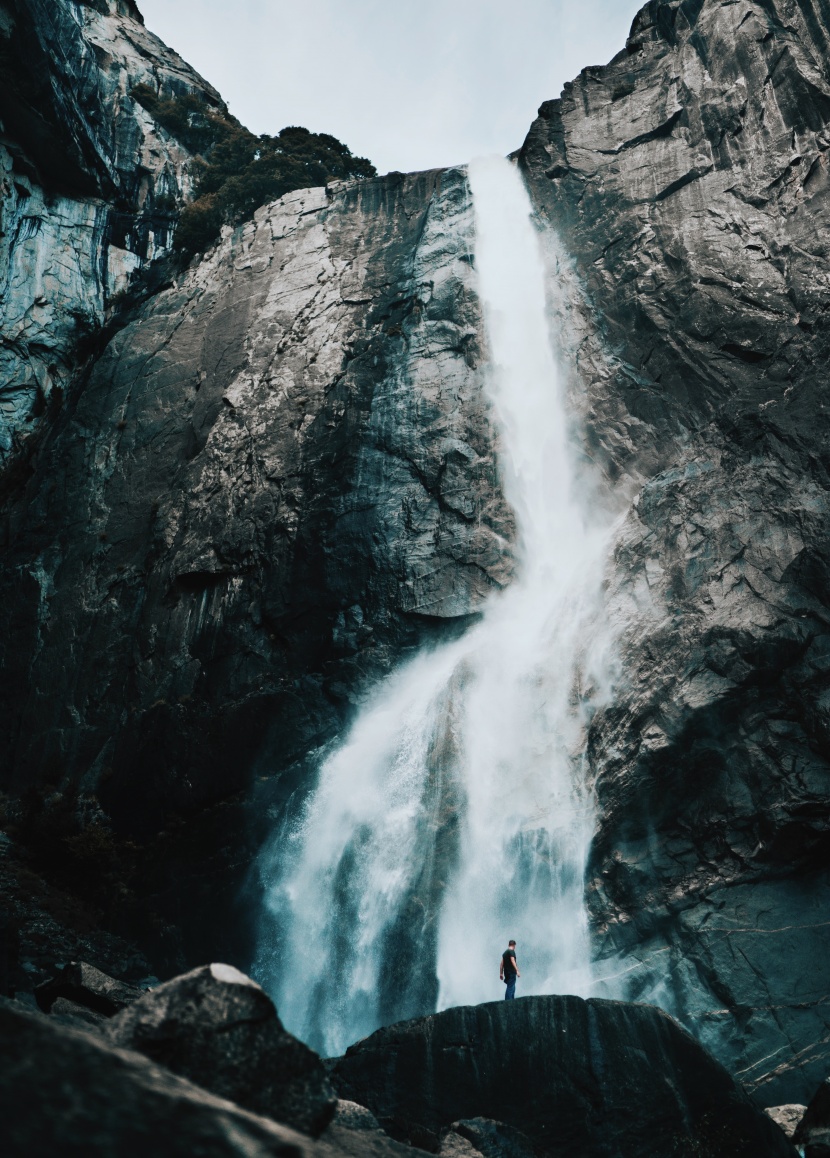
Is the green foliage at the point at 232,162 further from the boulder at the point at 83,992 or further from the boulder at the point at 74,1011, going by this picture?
the boulder at the point at 74,1011

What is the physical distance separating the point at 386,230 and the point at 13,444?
14.8 meters

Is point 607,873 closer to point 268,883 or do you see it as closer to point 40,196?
point 268,883

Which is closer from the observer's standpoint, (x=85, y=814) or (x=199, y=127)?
(x=85, y=814)

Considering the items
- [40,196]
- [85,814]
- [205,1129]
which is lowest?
[205,1129]

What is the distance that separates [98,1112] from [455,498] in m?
21.0

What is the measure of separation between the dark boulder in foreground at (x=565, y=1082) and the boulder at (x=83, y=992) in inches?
120

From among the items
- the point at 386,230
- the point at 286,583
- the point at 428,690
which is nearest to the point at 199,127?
the point at 386,230

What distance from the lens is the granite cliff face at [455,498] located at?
1548 centimetres

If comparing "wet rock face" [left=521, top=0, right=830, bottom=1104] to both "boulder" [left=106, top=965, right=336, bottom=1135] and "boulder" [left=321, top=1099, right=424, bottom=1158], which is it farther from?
"boulder" [left=106, top=965, right=336, bottom=1135]

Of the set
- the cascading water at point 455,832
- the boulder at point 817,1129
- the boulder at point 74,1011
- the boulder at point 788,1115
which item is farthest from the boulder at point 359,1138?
the cascading water at point 455,832

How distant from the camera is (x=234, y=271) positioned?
102 ft

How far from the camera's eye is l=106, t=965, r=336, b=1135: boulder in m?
5.00

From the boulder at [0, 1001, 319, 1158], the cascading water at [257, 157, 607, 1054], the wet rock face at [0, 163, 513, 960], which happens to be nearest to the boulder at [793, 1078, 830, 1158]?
the cascading water at [257, 157, 607, 1054]

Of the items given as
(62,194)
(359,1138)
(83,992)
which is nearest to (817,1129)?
(359,1138)
